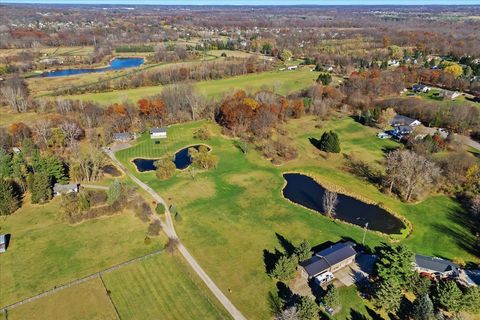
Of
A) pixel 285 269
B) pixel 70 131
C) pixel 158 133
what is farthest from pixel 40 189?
pixel 285 269

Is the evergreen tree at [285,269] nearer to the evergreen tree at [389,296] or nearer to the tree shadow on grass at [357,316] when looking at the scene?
the tree shadow on grass at [357,316]

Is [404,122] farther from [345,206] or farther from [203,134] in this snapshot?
[203,134]

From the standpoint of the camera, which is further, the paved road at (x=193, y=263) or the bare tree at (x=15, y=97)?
the bare tree at (x=15, y=97)

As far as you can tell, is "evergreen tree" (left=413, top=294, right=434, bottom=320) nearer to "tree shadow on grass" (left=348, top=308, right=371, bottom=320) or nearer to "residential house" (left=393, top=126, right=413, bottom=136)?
"tree shadow on grass" (left=348, top=308, right=371, bottom=320)

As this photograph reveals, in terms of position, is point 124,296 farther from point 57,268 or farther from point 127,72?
point 127,72

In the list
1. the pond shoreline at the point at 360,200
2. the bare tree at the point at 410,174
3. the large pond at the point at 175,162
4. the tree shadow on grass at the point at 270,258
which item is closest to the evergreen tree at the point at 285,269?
the tree shadow on grass at the point at 270,258

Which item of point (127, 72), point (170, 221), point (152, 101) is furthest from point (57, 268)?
point (127, 72)
